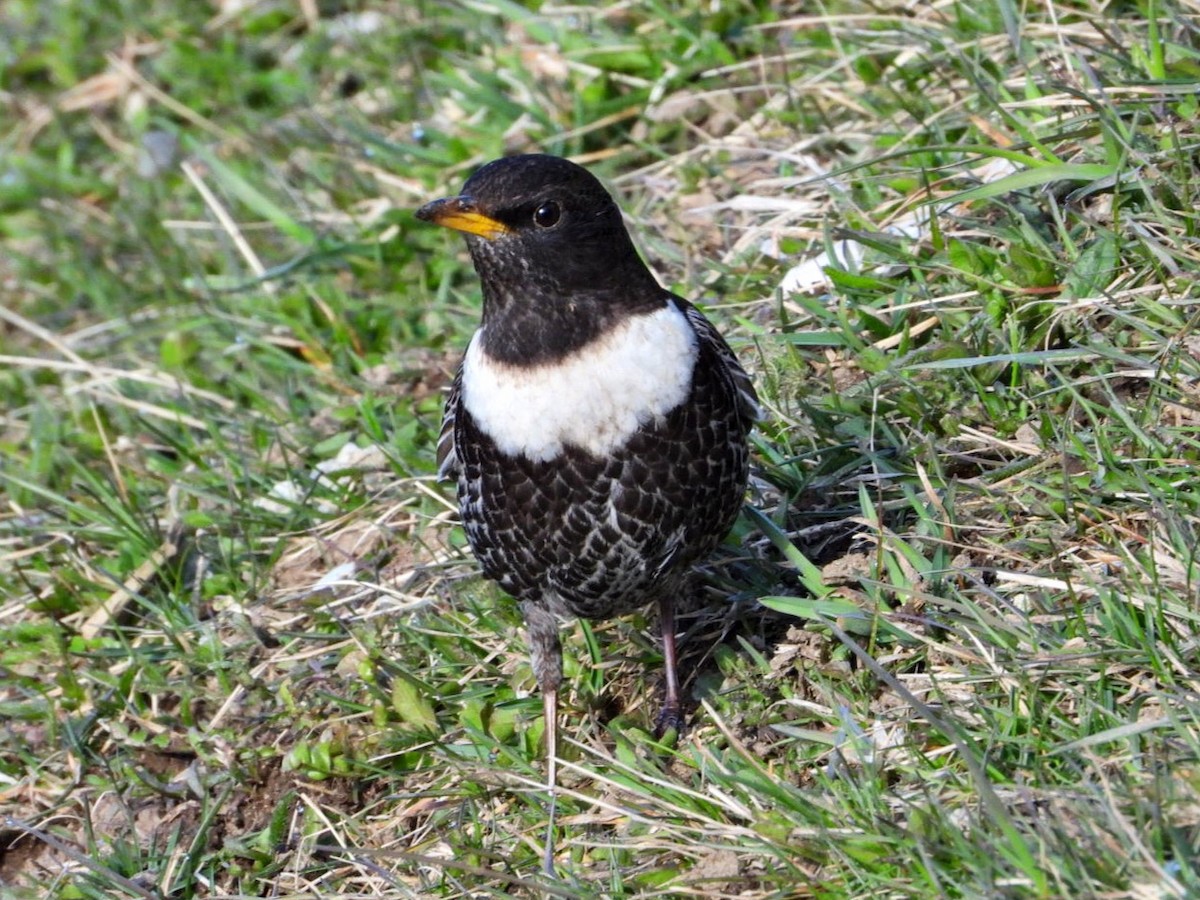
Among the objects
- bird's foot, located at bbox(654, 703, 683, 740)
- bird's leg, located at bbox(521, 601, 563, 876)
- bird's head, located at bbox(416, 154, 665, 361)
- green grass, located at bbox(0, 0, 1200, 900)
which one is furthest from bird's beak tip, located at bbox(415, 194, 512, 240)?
bird's foot, located at bbox(654, 703, 683, 740)

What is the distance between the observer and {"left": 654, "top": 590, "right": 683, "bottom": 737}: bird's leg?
4488mm

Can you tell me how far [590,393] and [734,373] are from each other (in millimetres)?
562

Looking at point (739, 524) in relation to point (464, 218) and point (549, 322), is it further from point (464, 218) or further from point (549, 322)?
point (464, 218)

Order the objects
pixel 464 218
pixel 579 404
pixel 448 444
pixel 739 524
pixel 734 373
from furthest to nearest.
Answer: pixel 739 524 < pixel 448 444 < pixel 734 373 < pixel 464 218 < pixel 579 404

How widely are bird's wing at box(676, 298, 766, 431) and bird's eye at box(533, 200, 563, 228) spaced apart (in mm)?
466

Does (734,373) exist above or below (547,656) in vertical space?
above

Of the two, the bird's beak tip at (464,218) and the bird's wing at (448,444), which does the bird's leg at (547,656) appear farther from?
the bird's beak tip at (464,218)

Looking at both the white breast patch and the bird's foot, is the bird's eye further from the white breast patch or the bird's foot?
the bird's foot

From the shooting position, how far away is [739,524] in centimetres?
485

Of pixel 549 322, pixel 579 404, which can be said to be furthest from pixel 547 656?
pixel 549 322

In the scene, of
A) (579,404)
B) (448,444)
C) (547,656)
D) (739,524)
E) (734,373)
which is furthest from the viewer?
(739,524)

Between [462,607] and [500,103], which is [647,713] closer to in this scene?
[462,607]

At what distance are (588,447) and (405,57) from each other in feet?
14.5

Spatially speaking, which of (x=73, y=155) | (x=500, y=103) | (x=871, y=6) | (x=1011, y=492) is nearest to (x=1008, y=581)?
(x=1011, y=492)
